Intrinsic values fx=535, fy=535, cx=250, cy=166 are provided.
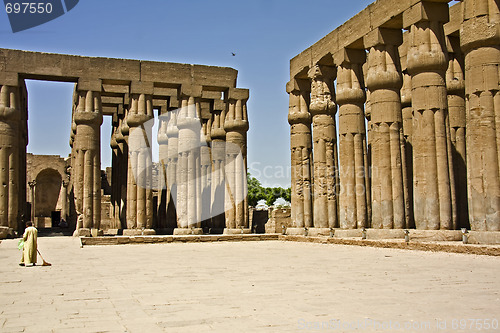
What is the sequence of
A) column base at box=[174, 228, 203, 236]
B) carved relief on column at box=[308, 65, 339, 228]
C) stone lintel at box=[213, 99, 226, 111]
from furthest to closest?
1. stone lintel at box=[213, 99, 226, 111]
2. column base at box=[174, 228, 203, 236]
3. carved relief on column at box=[308, 65, 339, 228]

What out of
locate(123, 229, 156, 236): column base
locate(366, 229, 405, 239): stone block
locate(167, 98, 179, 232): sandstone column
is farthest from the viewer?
locate(167, 98, 179, 232): sandstone column

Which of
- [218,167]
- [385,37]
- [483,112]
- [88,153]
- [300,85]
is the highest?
[385,37]

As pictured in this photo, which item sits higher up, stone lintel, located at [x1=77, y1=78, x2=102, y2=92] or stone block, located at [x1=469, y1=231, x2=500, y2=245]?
stone lintel, located at [x1=77, y1=78, x2=102, y2=92]

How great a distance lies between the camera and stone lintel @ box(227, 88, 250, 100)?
28.3 metres

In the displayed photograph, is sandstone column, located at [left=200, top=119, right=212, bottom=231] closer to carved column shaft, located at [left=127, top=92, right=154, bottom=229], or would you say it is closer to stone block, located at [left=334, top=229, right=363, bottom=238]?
carved column shaft, located at [left=127, top=92, right=154, bottom=229]

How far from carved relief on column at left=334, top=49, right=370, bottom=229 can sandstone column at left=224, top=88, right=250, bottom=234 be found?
906 centimetres

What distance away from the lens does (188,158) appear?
90.9 feet

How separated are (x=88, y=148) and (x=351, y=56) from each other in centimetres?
1360

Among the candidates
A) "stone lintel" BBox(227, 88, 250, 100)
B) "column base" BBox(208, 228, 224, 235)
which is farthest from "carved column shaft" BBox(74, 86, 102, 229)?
"column base" BBox(208, 228, 224, 235)

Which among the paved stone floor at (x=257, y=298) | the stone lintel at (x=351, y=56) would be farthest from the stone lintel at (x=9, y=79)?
the paved stone floor at (x=257, y=298)

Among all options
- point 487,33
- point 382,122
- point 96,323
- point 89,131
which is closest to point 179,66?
point 89,131

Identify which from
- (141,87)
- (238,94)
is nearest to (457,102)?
(238,94)

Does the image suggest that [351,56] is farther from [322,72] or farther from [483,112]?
[483,112]

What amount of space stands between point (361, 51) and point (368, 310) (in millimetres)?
16199
